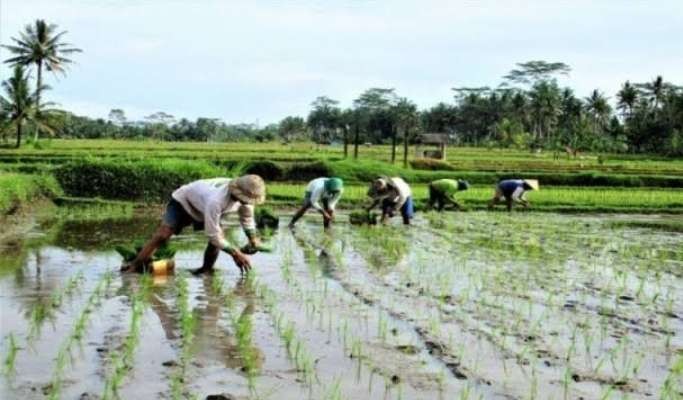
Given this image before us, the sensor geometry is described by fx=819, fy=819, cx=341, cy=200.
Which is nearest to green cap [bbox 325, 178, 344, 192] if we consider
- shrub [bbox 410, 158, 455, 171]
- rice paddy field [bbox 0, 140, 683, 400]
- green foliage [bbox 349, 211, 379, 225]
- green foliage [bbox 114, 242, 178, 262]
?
rice paddy field [bbox 0, 140, 683, 400]

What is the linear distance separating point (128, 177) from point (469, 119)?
182ft

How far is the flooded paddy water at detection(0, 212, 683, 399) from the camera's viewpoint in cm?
378

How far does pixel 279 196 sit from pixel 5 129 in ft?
79.1

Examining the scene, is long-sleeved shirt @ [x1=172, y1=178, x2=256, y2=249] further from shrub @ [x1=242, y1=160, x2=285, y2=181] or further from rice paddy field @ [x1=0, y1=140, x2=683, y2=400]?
shrub @ [x1=242, y1=160, x2=285, y2=181]

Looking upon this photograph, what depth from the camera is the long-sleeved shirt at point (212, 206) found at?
619 centimetres

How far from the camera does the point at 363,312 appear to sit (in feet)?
18.2

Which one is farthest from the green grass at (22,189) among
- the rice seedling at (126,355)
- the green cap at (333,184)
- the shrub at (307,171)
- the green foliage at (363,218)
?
the shrub at (307,171)

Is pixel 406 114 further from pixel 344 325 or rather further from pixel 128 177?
pixel 344 325

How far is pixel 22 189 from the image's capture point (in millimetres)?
13672

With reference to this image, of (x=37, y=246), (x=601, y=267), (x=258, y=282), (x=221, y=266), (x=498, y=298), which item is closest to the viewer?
(x=498, y=298)

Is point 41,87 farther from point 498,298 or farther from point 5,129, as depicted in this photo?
point 498,298

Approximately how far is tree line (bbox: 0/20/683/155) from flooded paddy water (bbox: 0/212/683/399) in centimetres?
2504

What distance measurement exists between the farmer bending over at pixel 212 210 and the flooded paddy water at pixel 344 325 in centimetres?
27

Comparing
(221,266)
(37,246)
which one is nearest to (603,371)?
(221,266)
